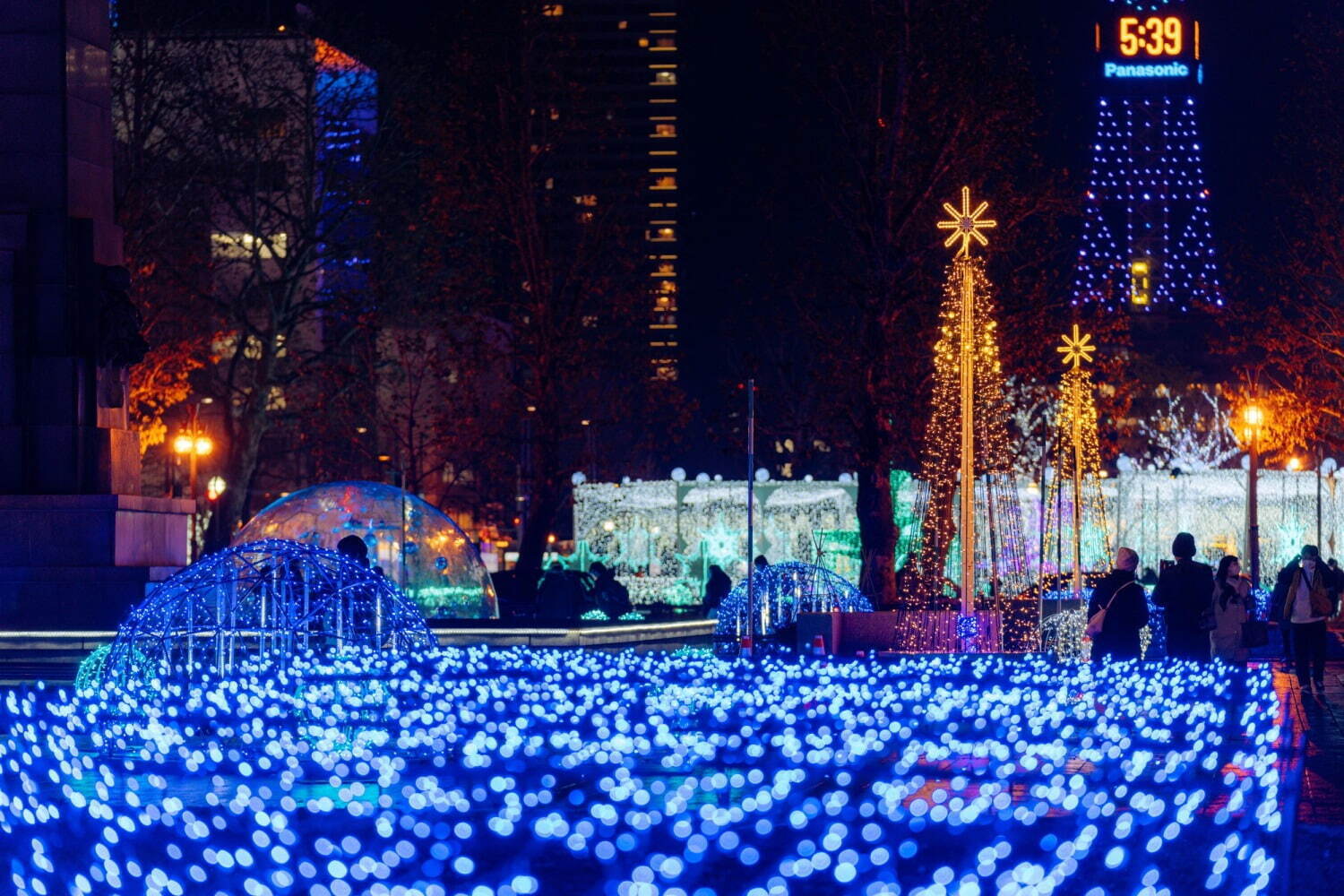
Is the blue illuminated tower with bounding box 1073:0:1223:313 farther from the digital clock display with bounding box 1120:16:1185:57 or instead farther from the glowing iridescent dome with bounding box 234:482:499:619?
the glowing iridescent dome with bounding box 234:482:499:619

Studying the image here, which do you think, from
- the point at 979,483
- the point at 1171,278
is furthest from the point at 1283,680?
the point at 1171,278

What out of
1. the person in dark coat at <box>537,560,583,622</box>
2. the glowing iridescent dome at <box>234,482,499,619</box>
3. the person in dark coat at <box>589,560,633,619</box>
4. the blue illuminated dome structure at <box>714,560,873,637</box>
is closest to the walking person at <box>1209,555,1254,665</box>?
the blue illuminated dome structure at <box>714,560,873,637</box>

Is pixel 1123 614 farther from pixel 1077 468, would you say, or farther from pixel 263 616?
pixel 1077 468

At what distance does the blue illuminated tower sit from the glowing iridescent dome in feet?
417

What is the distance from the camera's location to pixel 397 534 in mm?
31406

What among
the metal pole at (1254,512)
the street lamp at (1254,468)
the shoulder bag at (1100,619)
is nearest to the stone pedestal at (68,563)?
the shoulder bag at (1100,619)

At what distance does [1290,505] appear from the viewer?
47406mm

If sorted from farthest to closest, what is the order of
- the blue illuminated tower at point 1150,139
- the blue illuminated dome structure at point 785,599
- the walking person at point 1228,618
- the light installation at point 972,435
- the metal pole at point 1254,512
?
the blue illuminated tower at point 1150,139
the metal pole at point 1254,512
the blue illuminated dome structure at point 785,599
the light installation at point 972,435
the walking person at point 1228,618

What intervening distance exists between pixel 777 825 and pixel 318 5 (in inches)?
1653

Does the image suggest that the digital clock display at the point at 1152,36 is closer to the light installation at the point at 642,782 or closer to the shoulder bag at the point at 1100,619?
the shoulder bag at the point at 1100,619

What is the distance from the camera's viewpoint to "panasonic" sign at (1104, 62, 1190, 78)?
16650cm

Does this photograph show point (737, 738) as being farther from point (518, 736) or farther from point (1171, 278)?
point (1171, 278)

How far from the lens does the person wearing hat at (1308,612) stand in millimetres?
21594

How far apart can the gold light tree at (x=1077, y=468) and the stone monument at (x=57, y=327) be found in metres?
14.4
